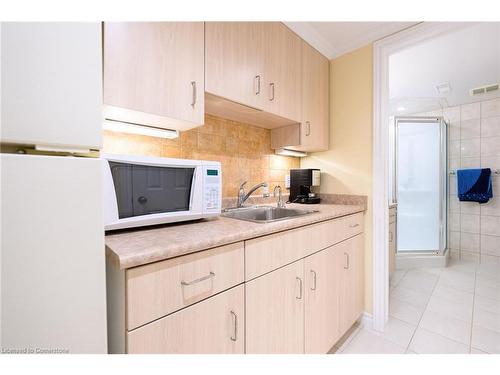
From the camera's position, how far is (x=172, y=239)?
777mm

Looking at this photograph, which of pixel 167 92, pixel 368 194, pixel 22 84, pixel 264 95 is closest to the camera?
pixel 22 84

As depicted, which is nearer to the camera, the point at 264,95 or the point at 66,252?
Answer: the point at 66,252

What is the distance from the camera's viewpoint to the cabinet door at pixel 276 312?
3.05 feet

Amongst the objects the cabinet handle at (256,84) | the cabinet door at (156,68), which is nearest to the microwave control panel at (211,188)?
the cabinet door at (156,68)

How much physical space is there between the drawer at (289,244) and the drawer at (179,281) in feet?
0.20

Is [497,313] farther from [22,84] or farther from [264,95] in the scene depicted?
[22,84]

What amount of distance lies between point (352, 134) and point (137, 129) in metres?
1.57

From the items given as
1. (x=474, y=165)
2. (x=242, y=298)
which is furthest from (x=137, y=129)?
A: (x=474, y=165)

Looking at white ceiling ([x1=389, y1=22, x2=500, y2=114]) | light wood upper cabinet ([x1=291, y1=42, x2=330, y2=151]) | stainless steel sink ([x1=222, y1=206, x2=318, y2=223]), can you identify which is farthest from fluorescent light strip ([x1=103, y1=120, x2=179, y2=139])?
white ceiling ([x1=389, y1=22, x2=500, y2=114])

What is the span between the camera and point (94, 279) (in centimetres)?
56

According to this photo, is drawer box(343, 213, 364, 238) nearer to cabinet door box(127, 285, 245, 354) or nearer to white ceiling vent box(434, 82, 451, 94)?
cabinet door box(127, 285, 245, 354)

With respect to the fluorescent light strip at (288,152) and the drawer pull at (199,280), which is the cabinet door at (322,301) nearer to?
the drawer pull at (199,280)

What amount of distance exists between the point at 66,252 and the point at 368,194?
1831mm
